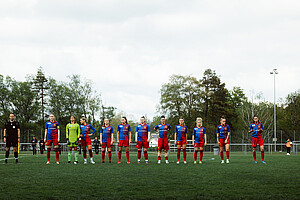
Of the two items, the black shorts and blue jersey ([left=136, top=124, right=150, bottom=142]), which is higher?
blue jersey ([left=136, top=124, right=150, bottom=142])

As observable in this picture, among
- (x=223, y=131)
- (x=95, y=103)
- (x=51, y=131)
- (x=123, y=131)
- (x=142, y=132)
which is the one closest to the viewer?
(x=51, y=131)

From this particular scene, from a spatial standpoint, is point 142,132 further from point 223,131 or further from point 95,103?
point 95,103

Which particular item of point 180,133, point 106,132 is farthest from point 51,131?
point 180,133

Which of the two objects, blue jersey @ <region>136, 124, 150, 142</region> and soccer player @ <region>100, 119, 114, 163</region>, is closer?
blue jersey @ <region>136, 124, 150, 142</region>

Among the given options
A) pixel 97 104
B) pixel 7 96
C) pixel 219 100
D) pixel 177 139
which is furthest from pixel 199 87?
pixel 177 139

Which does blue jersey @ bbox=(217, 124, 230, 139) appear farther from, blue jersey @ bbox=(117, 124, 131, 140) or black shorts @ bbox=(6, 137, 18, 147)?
black shorts @ bbox=(6, 137, 18, 147)

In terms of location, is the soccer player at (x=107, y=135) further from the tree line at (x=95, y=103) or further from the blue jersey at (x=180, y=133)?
the tree line at (x=95, y=103)

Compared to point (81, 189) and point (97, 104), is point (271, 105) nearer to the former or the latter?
point (97, 104)

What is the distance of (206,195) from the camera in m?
6.33

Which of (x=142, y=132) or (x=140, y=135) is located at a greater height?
(x=142, y=132)

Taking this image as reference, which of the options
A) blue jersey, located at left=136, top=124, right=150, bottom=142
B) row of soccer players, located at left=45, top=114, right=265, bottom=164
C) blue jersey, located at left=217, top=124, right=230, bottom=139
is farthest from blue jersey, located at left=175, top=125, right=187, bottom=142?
blue jersey, located at left=217, top=124, right=230, bottom=139

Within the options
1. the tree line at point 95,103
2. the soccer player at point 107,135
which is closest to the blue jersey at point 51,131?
the soccer player at point 107,135

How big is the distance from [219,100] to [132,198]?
187 ft

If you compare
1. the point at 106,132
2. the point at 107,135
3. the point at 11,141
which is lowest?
the point at 11,141
